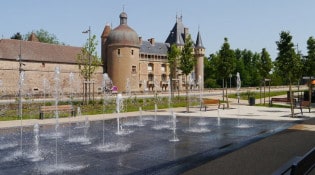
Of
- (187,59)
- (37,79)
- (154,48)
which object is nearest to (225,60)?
(187,59)

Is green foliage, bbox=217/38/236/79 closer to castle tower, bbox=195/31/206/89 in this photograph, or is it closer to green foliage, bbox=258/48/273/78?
green foliage, bbox=258/48/273/78

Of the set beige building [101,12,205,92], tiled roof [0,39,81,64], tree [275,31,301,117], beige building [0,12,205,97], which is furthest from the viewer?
beige building [101,12,205,92]

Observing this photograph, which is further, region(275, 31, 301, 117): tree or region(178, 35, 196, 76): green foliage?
region(178, 35, 196, 76): green foliage

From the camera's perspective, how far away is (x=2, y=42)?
42.6 m

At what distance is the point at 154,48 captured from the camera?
68.6 m

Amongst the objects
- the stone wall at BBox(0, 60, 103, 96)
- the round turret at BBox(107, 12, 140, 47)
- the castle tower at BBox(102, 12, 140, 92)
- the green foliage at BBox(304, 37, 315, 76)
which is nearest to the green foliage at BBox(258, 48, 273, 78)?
the green foliage at BBox(304, 37, 315, 76)

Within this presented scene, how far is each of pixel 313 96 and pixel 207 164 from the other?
25.7m

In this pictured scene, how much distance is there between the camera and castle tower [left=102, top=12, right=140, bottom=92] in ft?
178

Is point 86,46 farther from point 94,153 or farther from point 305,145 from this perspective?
point 305,145

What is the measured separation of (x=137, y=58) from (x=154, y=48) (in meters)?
11.9

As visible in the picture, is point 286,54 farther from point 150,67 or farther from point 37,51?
point 150,67

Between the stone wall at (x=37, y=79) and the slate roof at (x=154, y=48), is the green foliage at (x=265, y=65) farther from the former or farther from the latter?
the slate roof at (x=154, y=48)

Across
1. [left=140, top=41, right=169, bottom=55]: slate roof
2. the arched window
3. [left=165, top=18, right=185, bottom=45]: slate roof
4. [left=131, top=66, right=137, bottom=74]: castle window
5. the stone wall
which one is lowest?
the stone wall

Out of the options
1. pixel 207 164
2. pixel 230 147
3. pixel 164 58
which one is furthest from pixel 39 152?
pixel 164 58
